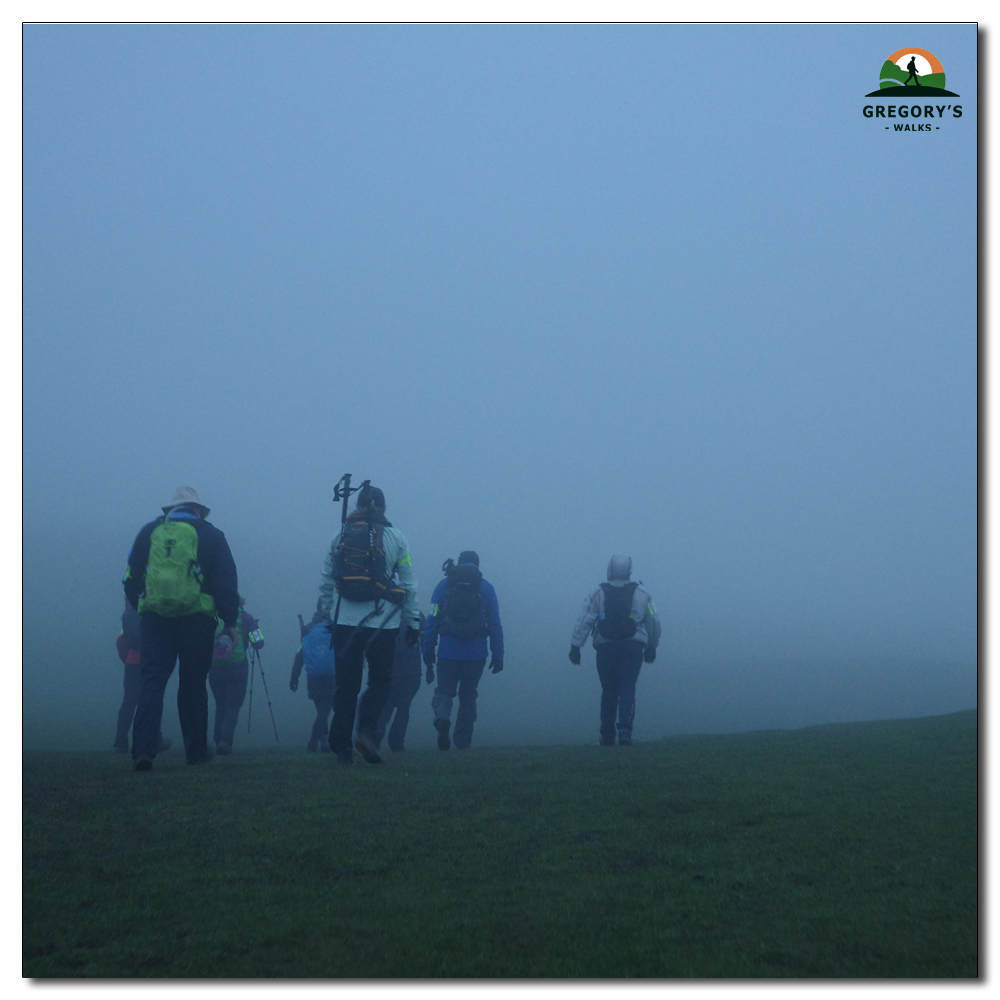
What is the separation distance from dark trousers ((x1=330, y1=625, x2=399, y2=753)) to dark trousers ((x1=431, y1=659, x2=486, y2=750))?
8.38 ft

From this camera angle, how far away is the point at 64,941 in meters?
3.85

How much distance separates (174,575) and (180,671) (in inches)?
28.9

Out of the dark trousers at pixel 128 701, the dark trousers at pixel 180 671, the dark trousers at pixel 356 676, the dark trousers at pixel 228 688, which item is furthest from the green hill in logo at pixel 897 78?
the dark trousers at pixel 128 701

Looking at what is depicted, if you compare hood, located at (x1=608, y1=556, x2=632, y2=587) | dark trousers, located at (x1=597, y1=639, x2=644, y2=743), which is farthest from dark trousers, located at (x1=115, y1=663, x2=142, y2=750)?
hood, located at (x1=608, y1=556, x2=632, y2=587)

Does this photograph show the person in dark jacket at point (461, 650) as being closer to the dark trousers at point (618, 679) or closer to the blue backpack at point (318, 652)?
the blue backpack at point (318, 652)

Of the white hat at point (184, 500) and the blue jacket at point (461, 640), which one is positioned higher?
the white hat at point (184, 500)

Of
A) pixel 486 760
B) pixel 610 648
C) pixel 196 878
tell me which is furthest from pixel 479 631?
pixel 196 878

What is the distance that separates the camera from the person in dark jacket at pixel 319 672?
404 inches

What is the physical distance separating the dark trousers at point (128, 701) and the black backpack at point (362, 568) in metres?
3.52

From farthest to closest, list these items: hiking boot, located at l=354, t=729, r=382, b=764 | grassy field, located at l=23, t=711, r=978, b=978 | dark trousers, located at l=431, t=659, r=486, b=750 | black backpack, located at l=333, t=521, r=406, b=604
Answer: dark trousers, located at l=431, t=659, r=486, b=750 < black backpack, located at l=333, t=521, r=406, b=604 < hiking boot, located at l=354, t=729, r=382, b=764 < grassy field, located at l=23, t=711, r=978, b=978

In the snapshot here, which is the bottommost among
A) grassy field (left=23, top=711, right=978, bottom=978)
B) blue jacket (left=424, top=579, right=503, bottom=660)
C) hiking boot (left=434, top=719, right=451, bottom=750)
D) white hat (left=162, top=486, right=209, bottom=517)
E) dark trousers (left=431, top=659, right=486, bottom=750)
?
hiking boot (left=434, top=719, right=451, bottom=750)

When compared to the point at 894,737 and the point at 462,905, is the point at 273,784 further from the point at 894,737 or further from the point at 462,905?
the point at 894,737

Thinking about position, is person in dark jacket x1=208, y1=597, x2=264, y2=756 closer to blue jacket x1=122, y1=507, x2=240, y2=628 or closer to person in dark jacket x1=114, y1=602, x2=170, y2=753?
person in dark jacket x1=114, y1=602, x2=170, y2=753

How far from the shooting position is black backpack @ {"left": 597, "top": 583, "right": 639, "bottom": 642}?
33.7 feet
